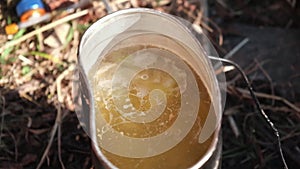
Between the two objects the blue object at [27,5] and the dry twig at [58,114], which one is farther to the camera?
the blue object at [27,5]

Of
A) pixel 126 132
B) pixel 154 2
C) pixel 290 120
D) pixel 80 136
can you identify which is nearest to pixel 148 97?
pixel 126 132

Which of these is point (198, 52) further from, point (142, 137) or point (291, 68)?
point (291, 68)

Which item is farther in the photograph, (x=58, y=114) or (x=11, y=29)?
(x=11, y=29)

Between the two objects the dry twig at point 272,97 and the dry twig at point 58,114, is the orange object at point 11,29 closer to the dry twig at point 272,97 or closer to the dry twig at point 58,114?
the dry twig at point 58,114

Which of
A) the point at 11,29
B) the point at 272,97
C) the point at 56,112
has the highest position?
the point at 11,29

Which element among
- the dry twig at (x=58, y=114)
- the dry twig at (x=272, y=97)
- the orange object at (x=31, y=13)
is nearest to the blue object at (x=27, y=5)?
the orange object at (x=31, y=13)

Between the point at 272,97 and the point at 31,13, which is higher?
the point at 31,13

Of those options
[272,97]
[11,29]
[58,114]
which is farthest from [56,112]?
[272,97]

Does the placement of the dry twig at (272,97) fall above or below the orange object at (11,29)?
below

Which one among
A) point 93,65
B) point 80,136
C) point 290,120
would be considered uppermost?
point 93,65

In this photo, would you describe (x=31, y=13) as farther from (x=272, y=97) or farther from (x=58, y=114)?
(x=272, y=97)

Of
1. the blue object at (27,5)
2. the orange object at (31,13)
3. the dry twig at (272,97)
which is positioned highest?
the blue object at (27,5)
